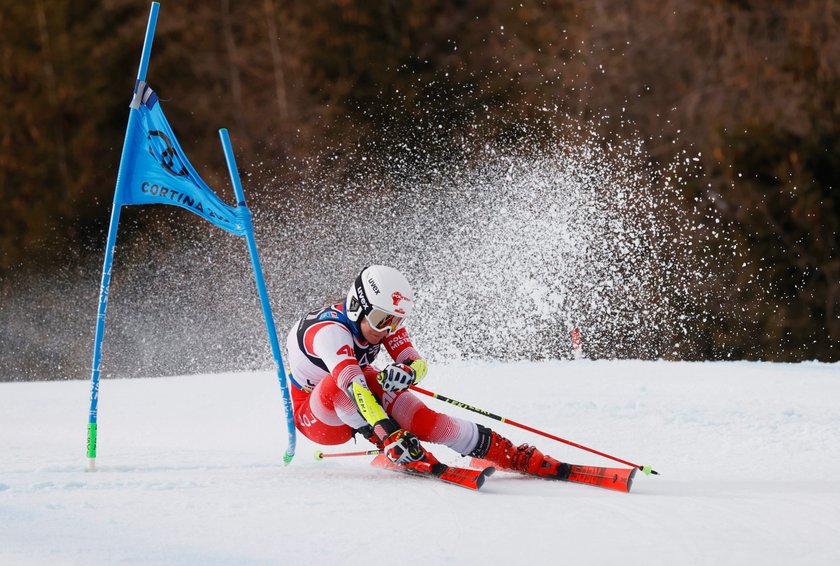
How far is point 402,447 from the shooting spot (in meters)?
4.59

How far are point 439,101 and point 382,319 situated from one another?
1530 cm

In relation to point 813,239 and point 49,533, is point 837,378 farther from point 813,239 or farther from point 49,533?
point 49,533

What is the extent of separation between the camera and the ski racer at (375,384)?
4.75 metres

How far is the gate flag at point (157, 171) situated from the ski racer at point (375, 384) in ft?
2.93

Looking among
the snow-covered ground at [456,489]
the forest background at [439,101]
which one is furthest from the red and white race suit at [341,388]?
the forest background at [439,101]

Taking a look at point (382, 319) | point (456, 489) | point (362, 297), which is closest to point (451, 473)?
point (456, 489)

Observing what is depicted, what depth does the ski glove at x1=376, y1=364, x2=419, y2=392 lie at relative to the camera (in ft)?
15.8

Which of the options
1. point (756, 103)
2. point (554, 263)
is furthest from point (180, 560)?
point (756, 103)

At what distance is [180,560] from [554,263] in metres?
10.7

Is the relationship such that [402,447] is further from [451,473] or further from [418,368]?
[418,368]

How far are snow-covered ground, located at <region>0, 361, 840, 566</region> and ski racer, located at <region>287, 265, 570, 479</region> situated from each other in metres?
0.17

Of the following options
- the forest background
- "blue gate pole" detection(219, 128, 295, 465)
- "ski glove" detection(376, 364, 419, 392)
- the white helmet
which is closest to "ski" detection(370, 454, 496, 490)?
"ski glove" detection(376, 364, 419, 392)

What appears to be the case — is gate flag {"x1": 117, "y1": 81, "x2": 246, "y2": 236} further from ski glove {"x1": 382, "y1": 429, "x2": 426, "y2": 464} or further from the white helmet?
ski glove {"x1": 382, "y1": 429, "x2": 426, "y2": 464}

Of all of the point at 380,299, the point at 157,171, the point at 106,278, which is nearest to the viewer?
the point at 380,299
